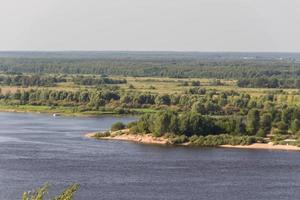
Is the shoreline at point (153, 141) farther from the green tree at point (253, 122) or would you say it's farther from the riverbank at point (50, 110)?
Answer: the riverbank at point (50, 110)

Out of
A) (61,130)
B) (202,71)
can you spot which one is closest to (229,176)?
(61,130)

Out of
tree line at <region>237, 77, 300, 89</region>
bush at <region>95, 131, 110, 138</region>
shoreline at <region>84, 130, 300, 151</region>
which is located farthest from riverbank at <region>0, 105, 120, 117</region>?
tree line at <region>237, 77, 300, 89</region>

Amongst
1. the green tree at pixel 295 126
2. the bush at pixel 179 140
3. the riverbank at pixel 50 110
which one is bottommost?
the riverbank at pixel 50 110

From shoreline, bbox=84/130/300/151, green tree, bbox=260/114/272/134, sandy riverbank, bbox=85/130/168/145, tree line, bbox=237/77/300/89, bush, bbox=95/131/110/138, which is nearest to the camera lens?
shoreline, bbox=84/130/300/151

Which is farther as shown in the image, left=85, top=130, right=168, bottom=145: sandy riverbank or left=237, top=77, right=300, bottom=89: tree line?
left=237, top=77, right=300, bottom=89: tree line

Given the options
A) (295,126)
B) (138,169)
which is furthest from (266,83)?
(138,169)

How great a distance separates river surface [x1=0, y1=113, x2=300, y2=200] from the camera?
38531 mm

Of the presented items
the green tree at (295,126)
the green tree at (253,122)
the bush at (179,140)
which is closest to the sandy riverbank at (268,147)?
the bush at (179,140)

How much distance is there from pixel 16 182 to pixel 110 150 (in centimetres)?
1322

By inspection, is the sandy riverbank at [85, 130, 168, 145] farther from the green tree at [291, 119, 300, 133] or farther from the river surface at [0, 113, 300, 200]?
the green tree at [291, 119, 300, 133]

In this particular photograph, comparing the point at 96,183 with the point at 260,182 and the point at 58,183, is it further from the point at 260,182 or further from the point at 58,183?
the point at 260,182

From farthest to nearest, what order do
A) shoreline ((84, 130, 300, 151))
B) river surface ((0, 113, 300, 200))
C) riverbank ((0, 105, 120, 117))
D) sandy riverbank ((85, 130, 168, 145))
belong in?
riverbank ((0, 105, 120, 117))
sandy riverbank ((85, 130, 168, 145))
shoreline ((84, 130, 300, 151))
river surface ((0, 113, 300, 200))

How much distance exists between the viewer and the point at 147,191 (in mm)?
38562

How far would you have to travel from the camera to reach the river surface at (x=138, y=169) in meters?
38.5
